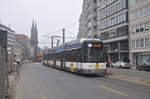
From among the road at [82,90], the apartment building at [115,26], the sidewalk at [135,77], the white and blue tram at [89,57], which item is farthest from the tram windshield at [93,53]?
the apartment building at [115,26]

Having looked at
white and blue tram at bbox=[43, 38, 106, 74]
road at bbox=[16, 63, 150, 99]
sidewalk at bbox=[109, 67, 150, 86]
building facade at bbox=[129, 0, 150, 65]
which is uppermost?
building facade at bbox=[129, 0, 150, 65]

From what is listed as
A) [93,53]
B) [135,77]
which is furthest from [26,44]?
[135,77]

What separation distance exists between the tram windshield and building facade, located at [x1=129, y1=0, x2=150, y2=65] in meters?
30.0

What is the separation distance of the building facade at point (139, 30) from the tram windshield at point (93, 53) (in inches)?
1182

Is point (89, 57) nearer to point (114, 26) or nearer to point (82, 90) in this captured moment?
point (82, 90)

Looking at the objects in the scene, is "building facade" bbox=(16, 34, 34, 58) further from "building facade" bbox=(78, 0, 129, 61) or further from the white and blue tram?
the white and blue tram

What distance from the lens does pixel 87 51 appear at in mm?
21172

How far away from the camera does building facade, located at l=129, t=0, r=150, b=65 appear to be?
4944 centimetres

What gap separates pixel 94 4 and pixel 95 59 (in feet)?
211

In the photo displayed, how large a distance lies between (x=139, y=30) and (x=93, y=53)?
34025mm

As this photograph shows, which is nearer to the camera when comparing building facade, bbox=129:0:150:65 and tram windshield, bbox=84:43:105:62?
tram windshield, bbox=84:43:105:62

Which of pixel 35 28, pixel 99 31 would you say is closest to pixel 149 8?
pixel 99 31

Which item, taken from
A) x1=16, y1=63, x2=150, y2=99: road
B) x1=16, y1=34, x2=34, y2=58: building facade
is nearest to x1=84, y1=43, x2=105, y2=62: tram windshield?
x1=16, y1=63, x2=150, y2=99: road

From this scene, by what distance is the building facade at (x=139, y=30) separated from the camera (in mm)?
49438
